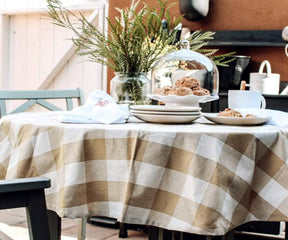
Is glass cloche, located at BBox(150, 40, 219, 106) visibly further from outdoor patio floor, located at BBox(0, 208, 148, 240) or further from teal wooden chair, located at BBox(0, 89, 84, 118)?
outdoor patio floor, located at BBox(0, 208, 148, 240)

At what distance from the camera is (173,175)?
136 cm

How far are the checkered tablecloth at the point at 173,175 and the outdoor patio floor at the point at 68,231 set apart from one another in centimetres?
146

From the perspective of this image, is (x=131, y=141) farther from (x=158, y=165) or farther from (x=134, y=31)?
(x=134, y=31)

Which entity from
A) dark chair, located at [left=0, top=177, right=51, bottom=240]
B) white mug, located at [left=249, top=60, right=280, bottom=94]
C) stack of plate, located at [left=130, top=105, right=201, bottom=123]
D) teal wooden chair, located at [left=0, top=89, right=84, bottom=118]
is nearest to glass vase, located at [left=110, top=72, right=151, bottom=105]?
stack of plate, located at [left=130, top=105, right=201, bottom=123]

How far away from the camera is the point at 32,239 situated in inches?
42.8

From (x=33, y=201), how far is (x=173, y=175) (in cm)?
41

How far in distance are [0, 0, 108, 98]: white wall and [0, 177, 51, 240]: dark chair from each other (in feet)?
12.2

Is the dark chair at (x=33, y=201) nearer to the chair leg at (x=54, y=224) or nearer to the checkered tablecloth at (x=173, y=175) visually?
the checkered tablecloth at (x=173, y=175)

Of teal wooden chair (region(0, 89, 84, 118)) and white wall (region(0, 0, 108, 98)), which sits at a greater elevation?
white wall (region(0, 0, 108, 98))

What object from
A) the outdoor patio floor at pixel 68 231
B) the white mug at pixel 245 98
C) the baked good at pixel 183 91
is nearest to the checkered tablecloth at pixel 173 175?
the baked good at pixel 183 91

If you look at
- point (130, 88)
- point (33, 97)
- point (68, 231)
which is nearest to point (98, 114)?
point (130, 88)

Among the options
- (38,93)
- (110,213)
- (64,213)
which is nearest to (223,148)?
(110,213)

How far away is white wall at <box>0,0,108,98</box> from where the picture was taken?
486cm

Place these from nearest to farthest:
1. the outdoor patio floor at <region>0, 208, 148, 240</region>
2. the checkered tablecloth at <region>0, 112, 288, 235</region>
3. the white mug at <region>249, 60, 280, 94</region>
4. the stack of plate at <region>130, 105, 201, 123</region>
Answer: the checkered tablecloth at <region>0, 112, 288, 235</region>, the stack of plate at <region>130, 105, 201, 123</region>, the outdoor patio floor at <region>0, 208, 148, 240</region>, the white mug at <region>249, 60, 280, 94</region>
